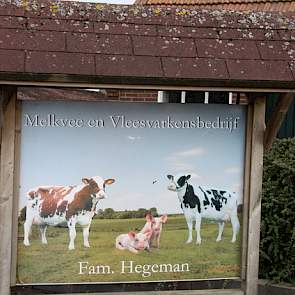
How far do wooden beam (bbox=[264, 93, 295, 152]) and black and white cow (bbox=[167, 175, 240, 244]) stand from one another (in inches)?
18.9

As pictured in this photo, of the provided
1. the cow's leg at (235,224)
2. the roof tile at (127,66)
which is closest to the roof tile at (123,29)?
the roof tile at (127,66)

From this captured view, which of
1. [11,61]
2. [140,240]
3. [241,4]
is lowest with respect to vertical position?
[140,240]

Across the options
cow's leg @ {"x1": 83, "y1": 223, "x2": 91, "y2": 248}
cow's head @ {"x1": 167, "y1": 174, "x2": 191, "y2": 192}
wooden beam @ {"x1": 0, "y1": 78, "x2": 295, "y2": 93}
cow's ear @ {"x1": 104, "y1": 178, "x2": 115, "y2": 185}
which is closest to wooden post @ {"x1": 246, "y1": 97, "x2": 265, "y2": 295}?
wooden beam @ {"x1": 0, "y1": 78, "x2": 295, "y2": 93}

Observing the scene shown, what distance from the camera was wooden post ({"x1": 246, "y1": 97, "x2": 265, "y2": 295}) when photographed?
180 inches

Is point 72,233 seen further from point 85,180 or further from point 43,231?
point 85,180

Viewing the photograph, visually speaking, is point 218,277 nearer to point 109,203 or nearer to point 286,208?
point 109,203

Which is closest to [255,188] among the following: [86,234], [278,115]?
[278,115]

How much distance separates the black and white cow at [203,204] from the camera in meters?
4.51

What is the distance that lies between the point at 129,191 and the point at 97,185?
0.76ft

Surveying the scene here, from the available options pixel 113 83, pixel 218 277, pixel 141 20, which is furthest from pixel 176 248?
pixel 141 20

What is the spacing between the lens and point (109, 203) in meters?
4.41

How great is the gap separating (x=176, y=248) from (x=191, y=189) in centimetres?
44

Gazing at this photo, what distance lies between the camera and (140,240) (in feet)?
14.7

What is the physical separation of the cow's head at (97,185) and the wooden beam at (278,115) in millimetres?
1170
